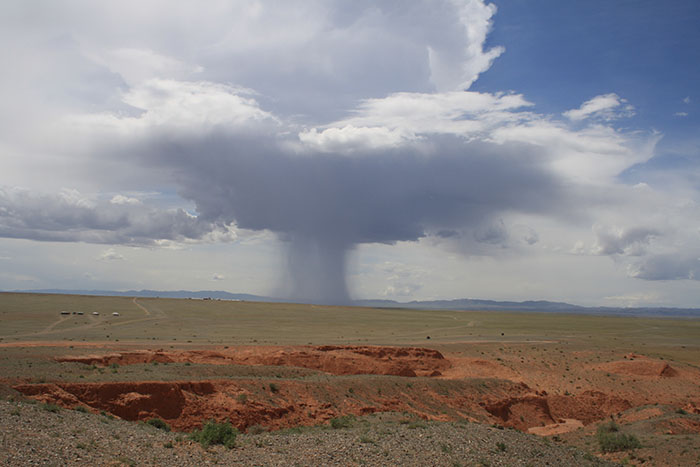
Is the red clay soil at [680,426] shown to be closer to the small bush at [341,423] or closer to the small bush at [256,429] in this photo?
the small bush at [341,423]

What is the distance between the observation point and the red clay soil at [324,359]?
1523 inches

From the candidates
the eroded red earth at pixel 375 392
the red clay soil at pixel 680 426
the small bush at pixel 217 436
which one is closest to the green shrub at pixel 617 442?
the red clay soil at pixel 680 426

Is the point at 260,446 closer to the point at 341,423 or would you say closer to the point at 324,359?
the point at 341,423

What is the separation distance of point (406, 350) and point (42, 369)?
34543 mm

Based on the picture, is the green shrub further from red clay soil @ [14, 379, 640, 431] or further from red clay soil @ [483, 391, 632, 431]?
red clay soil @ [483, 391, 632, 431]

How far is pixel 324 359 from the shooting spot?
1726 inches

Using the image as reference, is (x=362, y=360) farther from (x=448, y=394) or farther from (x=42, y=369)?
(x=42, y=369)

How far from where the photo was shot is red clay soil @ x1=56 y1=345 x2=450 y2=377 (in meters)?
38.7

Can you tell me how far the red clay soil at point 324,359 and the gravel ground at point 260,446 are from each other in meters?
19.0

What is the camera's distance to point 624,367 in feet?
167

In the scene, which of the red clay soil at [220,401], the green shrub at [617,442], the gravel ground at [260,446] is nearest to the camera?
the gravel ground at [260,446]

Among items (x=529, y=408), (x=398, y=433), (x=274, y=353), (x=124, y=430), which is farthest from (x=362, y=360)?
(x=124, y=430)

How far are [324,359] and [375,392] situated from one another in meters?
11.8

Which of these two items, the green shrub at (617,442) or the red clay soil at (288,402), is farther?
the green shrub at (617,442)
